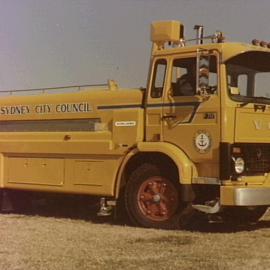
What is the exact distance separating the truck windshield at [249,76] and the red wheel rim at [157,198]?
1.75 meters

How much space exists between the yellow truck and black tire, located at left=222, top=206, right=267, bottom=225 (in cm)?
2

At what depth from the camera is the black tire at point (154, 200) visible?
11.0 m

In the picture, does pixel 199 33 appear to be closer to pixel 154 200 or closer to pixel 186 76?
pixel 186 76

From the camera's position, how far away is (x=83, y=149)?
12.0 m

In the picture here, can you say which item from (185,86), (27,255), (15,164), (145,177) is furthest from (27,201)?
(27,255)

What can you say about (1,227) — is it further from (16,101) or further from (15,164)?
(16,101)

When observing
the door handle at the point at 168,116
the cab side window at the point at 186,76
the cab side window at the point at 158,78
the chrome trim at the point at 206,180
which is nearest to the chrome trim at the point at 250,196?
the chrome trim at the point at 206,180

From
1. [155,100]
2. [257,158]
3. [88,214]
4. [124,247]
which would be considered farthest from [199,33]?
[88,214]

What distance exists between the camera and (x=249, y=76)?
439 inches

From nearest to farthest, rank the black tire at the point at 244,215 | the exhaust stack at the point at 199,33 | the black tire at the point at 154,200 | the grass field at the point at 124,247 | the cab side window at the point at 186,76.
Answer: the grass field at the point at 124,247 < the cab side window at the point at 186,76 < the black tire at the point at 154,200 < the exhaust stack at the point at 199,33 < the black tire at the point at 244,215

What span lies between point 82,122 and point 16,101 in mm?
1801

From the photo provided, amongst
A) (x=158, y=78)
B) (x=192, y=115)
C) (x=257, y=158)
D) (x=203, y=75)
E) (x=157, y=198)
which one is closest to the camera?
(x=203, y=75)

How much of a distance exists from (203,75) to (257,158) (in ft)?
5.16

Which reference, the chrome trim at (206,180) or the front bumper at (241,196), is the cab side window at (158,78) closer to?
the chrome trim at (206,180)
